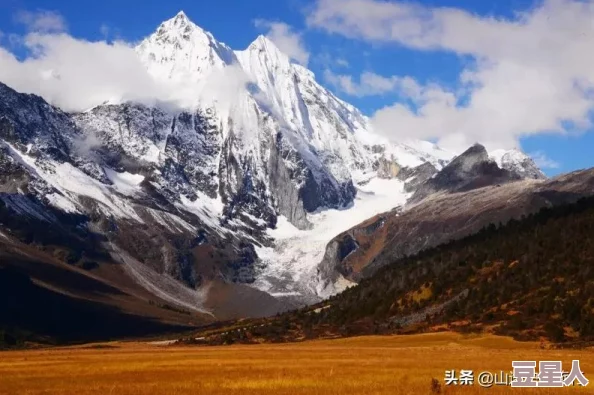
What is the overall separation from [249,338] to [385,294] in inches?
1246

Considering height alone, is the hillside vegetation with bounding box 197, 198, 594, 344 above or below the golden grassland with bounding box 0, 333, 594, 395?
above

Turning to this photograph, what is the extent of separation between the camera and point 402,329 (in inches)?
5595

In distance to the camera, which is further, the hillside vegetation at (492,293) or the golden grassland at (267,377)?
the hillside vegetation at (492,293)

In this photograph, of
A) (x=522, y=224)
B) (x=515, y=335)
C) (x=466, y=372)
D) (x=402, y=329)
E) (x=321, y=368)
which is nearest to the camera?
(x=466, y=372)

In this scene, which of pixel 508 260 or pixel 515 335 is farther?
pixel 508 260

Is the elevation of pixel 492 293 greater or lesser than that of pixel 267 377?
greater

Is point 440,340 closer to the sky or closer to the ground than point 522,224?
closer to the ground

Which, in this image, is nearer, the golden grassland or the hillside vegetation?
the golden grassland

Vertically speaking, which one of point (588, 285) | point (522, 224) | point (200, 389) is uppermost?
point (522, 224)

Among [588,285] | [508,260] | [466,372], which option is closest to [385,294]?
[508,260]

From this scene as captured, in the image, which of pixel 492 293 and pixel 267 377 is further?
pixel 492 293

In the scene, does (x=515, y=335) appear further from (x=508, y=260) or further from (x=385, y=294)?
(x=385, y=294)

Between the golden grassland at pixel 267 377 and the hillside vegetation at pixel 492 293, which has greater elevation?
the hillside vegetation at pixel 492 293

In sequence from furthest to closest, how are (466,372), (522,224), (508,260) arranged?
(522,224) → (508,260) → (466,372)
